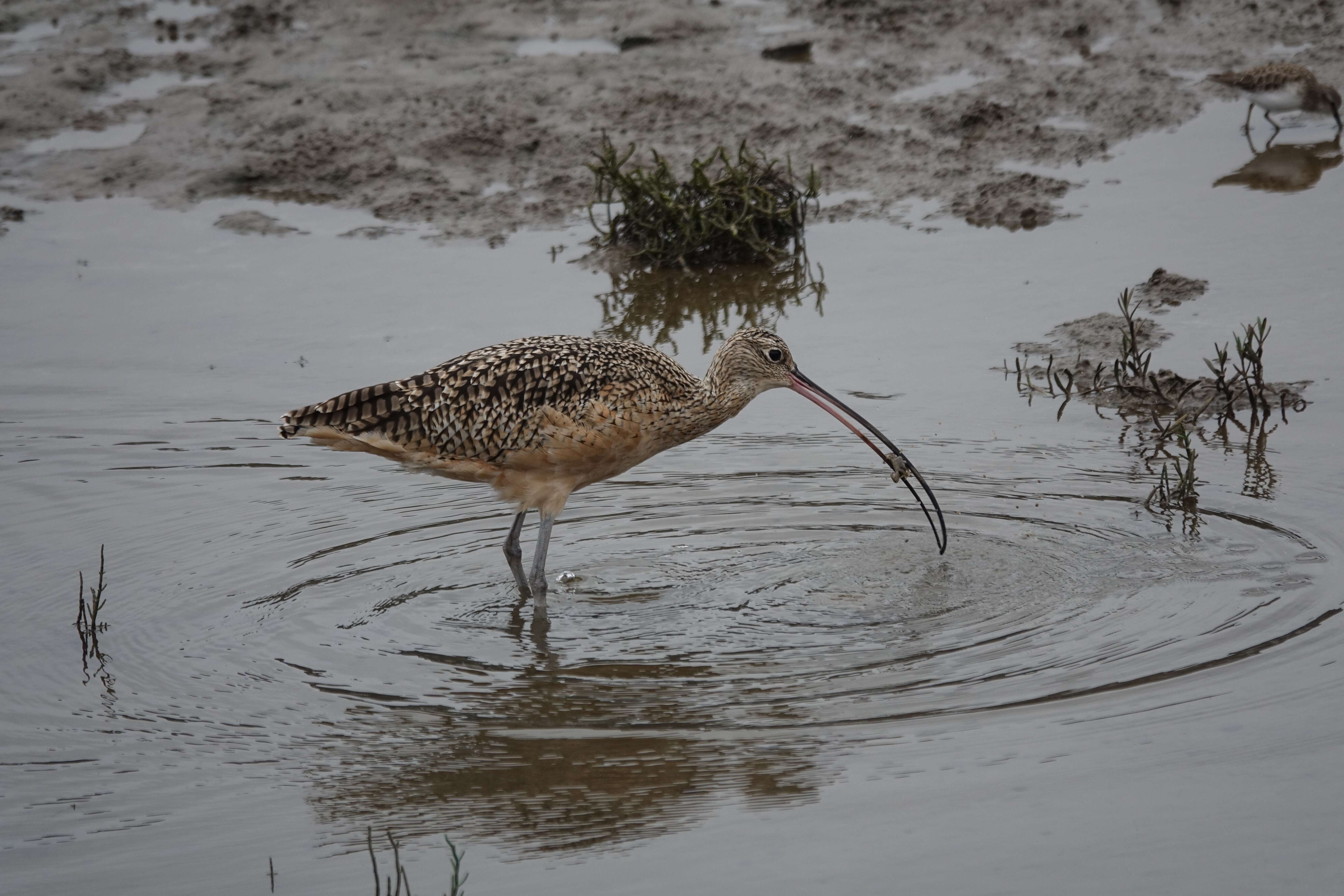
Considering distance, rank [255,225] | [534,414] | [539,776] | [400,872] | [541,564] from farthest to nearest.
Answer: [255,225], [541,564], [534,414], [539,776], [400,872]

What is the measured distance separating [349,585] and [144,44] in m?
9.86

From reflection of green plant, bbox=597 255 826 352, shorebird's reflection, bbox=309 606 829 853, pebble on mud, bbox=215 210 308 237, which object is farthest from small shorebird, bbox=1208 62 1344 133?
shorebird's reflection, bbox=309 606 829 853

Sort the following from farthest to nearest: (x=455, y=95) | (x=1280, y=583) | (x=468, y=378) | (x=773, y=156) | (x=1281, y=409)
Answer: (x=455, y=95), (x=773, y=156), (x=1281, y=409), (x=468, y=378), (x=1280, y=583)

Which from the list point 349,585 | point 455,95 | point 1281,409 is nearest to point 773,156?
point 455,95

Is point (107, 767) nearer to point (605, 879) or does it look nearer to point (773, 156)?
point (605, 879)

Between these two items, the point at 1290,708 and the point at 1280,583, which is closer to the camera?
the point at 1290,708

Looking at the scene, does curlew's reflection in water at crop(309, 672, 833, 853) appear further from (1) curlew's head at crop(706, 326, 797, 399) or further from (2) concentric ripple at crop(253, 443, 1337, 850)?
(1) curlew's head at crop(706, 326, 797, 399)

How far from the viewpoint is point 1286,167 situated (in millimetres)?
10930

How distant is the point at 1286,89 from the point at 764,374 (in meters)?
5.99

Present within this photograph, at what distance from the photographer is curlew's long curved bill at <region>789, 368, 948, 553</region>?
6914 millimetres

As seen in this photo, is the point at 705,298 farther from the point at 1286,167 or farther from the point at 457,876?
the point at 457,876

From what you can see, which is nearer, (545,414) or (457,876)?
(457,876)

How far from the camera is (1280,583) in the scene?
6.17 m

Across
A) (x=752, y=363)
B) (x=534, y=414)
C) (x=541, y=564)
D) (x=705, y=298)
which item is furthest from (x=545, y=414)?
(x=705, y=298)
